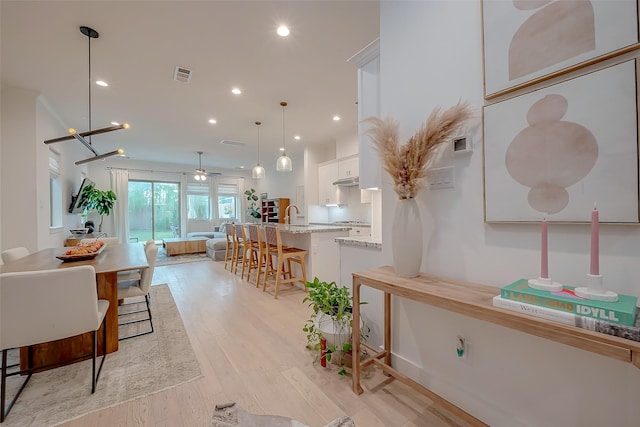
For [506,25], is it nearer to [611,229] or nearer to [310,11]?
[611,229]

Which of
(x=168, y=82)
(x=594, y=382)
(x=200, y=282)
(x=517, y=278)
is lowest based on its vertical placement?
(x=200, y=282)

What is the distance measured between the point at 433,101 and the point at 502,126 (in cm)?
46

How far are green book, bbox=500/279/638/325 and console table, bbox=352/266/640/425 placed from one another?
6 cm

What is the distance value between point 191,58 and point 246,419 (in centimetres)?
328

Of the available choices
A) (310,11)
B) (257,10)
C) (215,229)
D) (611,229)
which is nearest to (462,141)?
(611,229)

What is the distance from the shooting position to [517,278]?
122cm

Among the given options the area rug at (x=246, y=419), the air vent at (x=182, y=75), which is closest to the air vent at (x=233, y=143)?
the air vent at (x=182, y=75)

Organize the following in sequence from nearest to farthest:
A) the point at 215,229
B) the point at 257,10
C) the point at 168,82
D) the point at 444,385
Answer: the point at 444,385 → the point at 257,10 → the point at 168,82 → the point at 215,229

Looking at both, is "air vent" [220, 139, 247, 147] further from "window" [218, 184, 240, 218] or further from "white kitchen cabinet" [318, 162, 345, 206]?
"window" [218, 184, 240, 218]

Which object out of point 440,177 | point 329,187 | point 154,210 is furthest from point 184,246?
point 440,177

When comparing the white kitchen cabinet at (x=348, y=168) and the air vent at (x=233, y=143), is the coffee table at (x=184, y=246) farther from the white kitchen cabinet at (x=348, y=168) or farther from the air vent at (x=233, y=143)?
the white kitchen cabinet at (x=348, y=168)

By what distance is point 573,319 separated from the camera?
83 centimetres

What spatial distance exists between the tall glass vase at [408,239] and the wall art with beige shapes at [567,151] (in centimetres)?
35

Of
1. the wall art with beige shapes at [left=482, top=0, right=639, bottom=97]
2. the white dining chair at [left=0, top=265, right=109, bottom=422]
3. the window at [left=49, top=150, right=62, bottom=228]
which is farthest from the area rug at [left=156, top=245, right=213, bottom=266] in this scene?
the wall art with beige shapes at [left=482, top=0, right=639, bottom=97]
